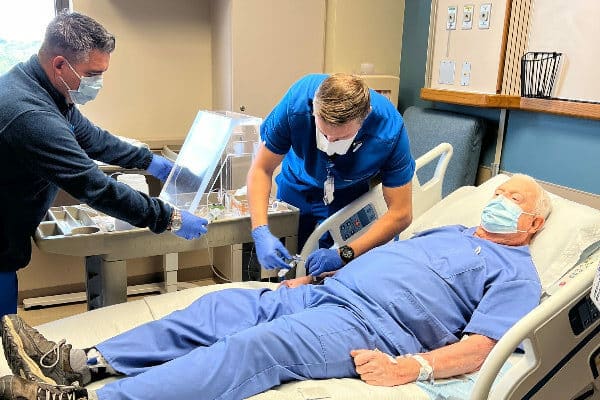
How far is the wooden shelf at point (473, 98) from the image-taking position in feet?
8.42

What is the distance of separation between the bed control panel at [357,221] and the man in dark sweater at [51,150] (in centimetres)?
68

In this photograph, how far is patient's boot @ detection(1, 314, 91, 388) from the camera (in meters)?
1.37

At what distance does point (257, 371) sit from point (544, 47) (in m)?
1.93

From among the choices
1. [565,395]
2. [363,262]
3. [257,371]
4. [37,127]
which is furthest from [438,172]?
[37,127]

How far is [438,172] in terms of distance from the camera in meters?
2.51

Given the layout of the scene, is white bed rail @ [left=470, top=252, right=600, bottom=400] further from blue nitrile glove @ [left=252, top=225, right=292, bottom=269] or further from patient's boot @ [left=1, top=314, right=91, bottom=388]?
patient's boot @ [left=1, top=314, right=91, bottom=388]

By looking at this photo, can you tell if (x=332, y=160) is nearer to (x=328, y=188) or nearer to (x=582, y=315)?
(x=328, y=188)

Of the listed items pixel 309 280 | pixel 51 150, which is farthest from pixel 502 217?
pixel 51 150

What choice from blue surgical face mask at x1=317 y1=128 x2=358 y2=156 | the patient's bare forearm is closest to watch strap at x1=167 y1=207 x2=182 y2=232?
blue surgical face mask at x1=317 y1=128 x2=358 y2=156

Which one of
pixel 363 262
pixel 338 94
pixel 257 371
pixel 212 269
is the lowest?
pixel 212 269

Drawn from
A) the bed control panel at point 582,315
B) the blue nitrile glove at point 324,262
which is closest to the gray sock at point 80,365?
the blue nitrile glove at point 324,262

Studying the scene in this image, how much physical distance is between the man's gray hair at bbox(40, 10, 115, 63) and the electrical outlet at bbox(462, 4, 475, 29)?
195 cm

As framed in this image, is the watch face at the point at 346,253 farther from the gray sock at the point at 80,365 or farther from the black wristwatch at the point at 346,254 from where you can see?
the gray sock at the point at 80,365

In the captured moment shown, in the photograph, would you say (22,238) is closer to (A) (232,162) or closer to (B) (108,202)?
(B) (108,202)
